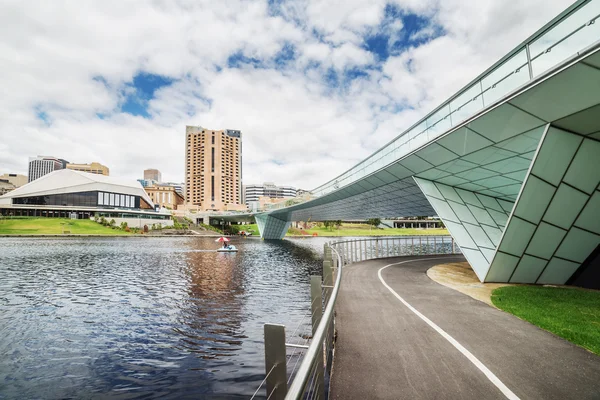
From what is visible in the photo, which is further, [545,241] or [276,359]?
[545,241]

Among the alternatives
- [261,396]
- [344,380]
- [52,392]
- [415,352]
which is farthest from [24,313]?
[415,352]

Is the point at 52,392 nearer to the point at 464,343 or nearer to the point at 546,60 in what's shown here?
the point at 464,343

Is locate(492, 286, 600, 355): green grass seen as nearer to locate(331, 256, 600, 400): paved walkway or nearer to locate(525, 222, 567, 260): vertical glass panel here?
locate(331, 256, 600, 400): paved walkway

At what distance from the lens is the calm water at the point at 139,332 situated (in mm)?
6844

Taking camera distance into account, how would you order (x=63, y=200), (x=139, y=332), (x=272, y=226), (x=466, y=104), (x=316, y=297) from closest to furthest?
(x=316, y=297), (x=139, y=332), (x=466, y=104), (x=272, y=226), (x=63, y=200)

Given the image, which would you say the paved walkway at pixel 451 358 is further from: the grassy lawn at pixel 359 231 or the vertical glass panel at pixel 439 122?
the grassy lawn at pixel 359 231

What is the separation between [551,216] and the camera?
11.4 metres

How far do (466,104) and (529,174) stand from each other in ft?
11.7

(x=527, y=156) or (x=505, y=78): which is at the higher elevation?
(x=505, y=78)

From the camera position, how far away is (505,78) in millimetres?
9883

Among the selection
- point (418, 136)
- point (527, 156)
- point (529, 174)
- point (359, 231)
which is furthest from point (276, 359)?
point (359, 231)

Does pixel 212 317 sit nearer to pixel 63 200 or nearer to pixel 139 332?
pixel 139 332

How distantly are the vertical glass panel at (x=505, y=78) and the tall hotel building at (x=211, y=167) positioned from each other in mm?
165395

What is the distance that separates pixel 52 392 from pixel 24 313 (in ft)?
25.8
